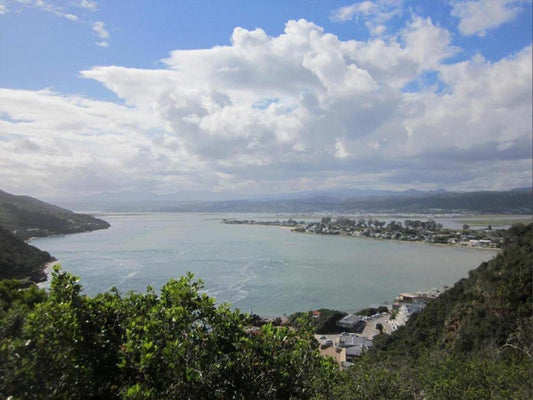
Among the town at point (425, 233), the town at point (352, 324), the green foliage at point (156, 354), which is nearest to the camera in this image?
the green foliage at point (156, 354)

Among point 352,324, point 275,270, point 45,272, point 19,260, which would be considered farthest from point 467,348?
point 19,260

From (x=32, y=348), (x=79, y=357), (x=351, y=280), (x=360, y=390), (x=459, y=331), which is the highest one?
(x=32, y=348)

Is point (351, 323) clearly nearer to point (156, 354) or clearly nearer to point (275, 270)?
point (275, 270)

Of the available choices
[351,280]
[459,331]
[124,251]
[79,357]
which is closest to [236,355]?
[79,357]

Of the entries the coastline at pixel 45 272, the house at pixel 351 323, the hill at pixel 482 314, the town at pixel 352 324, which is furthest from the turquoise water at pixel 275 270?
the hill at pixel 482 314

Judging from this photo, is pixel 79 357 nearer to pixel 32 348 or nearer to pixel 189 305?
pixel 32 348

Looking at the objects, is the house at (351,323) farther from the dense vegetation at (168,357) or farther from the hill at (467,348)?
the dense vegetation at (168,357)

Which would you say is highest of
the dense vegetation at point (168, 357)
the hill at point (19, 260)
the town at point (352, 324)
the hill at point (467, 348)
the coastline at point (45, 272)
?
the dense vegetation at point (168, 357)
